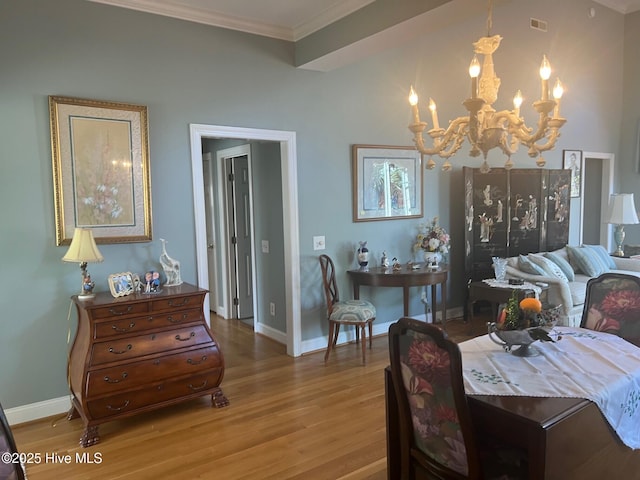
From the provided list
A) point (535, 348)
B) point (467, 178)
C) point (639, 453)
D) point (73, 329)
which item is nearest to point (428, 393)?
point (535, 348)

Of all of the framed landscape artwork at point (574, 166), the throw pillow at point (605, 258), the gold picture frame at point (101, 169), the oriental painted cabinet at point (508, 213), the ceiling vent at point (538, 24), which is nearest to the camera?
the gold picture frame at point (101, 169)

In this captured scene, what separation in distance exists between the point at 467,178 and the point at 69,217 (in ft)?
13.9

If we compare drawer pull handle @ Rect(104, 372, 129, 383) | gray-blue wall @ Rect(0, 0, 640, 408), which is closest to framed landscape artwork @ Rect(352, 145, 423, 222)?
gray-blue wall @ Rect(0, 0, 640, 408)

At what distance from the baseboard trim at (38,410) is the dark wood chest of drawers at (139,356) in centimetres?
11

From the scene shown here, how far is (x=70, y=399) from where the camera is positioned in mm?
3400

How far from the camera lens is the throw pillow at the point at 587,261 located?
223 inches

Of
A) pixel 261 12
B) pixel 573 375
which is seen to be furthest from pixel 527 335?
pixel 261 12

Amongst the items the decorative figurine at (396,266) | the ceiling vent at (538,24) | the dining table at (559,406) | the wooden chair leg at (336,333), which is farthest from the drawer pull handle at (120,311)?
the ceiling vent at (538,24)

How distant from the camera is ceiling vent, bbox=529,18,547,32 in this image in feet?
21.0

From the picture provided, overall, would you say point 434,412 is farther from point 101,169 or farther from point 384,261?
point 384,261

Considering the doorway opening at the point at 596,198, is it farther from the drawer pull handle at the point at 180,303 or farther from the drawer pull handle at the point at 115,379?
the drawer pull handle at the point at 115,379

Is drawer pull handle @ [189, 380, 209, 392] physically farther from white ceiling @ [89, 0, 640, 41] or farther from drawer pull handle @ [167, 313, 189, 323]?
white ceiling @ [89, 0, 640, 41]

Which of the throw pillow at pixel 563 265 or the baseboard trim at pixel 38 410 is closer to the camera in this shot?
the baseboard trim at pixel 38 410

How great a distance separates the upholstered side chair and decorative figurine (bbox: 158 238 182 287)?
1.38 metres
